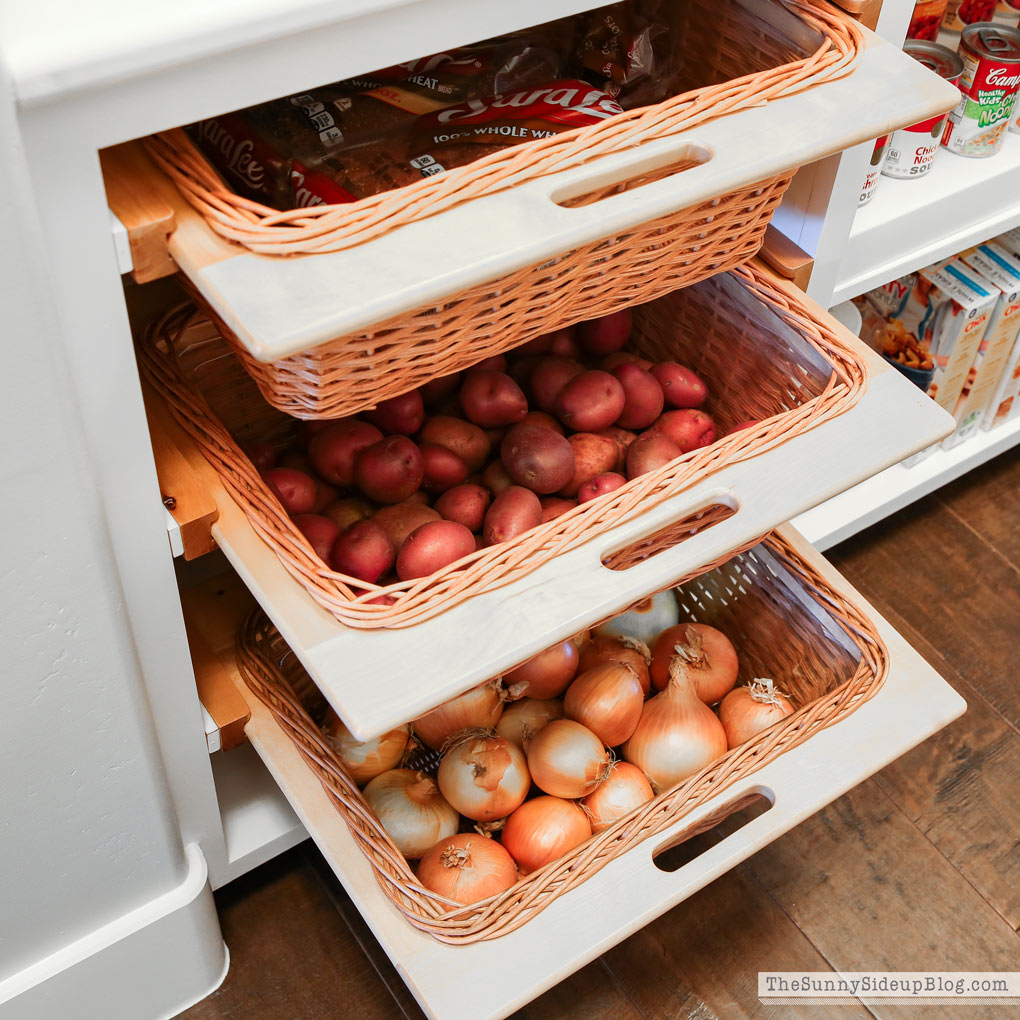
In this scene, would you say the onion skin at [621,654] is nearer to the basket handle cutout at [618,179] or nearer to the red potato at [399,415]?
the red potato at [399,415]

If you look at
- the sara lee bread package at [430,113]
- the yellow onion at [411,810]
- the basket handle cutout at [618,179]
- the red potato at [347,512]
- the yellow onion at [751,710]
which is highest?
the basket handle cutout at [618,179]

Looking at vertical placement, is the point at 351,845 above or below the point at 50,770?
below

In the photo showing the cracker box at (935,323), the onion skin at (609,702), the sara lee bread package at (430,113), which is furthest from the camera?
the cracker box at (935,323)

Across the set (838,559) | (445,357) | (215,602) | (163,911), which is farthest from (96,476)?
(838,559)

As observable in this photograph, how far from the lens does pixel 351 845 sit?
0.86 metres

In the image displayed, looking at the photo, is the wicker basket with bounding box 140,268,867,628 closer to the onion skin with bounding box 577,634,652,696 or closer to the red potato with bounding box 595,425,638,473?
the red potato with bounding box 595,425,638,473

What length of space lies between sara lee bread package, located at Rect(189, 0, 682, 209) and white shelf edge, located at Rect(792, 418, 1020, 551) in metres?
0.58

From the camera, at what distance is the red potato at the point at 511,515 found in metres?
0.84

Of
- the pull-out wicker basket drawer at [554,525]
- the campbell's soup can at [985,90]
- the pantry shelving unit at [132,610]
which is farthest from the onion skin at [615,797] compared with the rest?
the campbell's soup can at [985,90]

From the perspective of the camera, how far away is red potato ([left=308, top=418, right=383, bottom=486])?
0.89 metres

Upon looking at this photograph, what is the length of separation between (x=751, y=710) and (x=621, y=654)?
0.12 m

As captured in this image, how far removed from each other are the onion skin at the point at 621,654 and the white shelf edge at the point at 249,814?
0.98ft

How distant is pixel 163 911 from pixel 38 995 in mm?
110

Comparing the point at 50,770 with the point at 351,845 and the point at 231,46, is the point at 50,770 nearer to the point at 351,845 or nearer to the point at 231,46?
the point at 351,845
